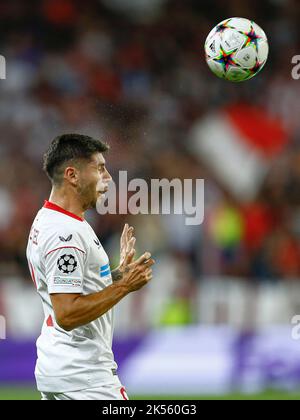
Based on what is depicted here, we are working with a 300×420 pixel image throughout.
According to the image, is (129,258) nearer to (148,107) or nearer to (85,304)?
(85,304)

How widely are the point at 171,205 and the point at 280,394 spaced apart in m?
3.03

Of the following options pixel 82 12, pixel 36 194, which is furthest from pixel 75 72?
pixel 36 194

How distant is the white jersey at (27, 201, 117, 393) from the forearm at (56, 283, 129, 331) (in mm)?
101

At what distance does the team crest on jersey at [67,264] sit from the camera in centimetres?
477

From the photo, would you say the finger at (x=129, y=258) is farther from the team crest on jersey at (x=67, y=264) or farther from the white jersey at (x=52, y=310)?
the team crest on jersey at (x=67, y=264)

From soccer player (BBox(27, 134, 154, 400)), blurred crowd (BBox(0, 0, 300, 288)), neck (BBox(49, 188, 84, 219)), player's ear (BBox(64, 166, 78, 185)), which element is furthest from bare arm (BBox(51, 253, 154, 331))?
blurred crowd (BBox(0, 0, 300, 288))

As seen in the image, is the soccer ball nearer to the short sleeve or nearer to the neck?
the neck

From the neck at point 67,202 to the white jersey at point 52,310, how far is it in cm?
4

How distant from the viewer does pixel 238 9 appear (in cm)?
1658

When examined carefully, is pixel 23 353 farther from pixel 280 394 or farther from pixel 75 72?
pixel 75 72

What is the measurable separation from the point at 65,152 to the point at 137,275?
2.76 feet

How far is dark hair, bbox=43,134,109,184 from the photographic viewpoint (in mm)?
5129

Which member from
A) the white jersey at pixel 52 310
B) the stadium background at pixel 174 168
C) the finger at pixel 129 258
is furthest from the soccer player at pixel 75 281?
the stadium background at pixel 174 168

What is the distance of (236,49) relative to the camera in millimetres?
6453
